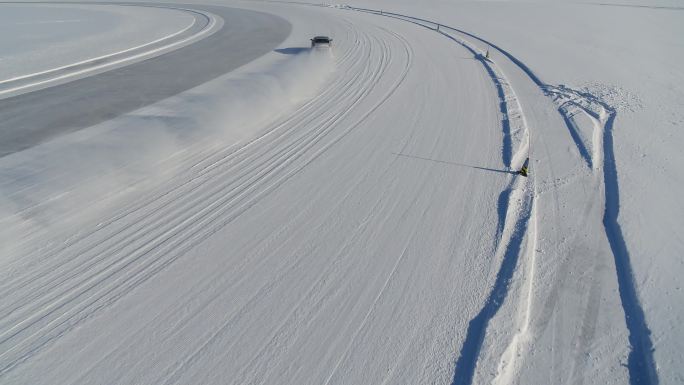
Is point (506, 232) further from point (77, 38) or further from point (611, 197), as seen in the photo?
point (77, 38)

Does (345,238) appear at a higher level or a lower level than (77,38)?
lower

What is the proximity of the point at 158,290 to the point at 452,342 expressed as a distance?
414 cm

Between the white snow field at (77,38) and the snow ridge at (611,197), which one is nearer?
the snow ridge at (611,197)

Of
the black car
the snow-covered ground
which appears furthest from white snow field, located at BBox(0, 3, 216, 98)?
the black car

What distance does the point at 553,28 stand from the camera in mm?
26656

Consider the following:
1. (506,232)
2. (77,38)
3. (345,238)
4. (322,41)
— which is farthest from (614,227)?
(77,38)

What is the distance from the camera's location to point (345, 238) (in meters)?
6.95

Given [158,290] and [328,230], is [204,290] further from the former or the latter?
[328,230]

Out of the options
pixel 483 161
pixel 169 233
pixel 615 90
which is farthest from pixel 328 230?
pixel 615 90

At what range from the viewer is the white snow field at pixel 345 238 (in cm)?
502

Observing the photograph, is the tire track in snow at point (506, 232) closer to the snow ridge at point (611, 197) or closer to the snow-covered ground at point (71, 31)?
the snow ridge at point (611, 197)

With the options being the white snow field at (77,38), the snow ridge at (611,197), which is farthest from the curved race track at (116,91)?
the snow ridge at (611,197)

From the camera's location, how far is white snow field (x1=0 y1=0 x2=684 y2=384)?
5023mm

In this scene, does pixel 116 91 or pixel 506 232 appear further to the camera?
pixel 116 91
